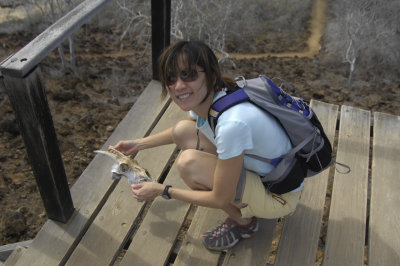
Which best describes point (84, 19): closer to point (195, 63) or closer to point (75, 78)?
point (195, 63)

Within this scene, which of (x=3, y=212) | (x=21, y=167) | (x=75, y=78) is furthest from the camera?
(x=75, y=78)

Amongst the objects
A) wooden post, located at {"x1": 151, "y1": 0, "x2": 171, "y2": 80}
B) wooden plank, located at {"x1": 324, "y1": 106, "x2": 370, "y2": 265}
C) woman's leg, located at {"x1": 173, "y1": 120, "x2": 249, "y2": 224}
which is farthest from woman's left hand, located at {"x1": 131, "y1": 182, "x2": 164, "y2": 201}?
wooden post, located at {"x1": 151, "y1": 0, "x2": 171, "y2": 80}

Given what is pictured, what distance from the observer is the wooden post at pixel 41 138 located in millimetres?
1558

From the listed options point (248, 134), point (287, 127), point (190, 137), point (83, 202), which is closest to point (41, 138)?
point (83, 202)

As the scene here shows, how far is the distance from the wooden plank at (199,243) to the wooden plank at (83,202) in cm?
55

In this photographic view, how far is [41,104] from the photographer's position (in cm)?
165

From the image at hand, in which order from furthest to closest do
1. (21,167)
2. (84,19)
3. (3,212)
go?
(21,167) → (3,212) → (84,19)

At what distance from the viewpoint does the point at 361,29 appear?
8352 mm

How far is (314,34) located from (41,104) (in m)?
8.65

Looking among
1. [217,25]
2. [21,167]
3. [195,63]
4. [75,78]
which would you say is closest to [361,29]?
[217,25]

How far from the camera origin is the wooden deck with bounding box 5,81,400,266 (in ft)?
6.53

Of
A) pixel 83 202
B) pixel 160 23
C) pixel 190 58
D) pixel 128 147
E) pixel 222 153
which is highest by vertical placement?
pixel 190 58

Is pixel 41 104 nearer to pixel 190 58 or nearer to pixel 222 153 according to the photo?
pixel 190 58

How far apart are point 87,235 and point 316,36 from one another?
27.4 ft
